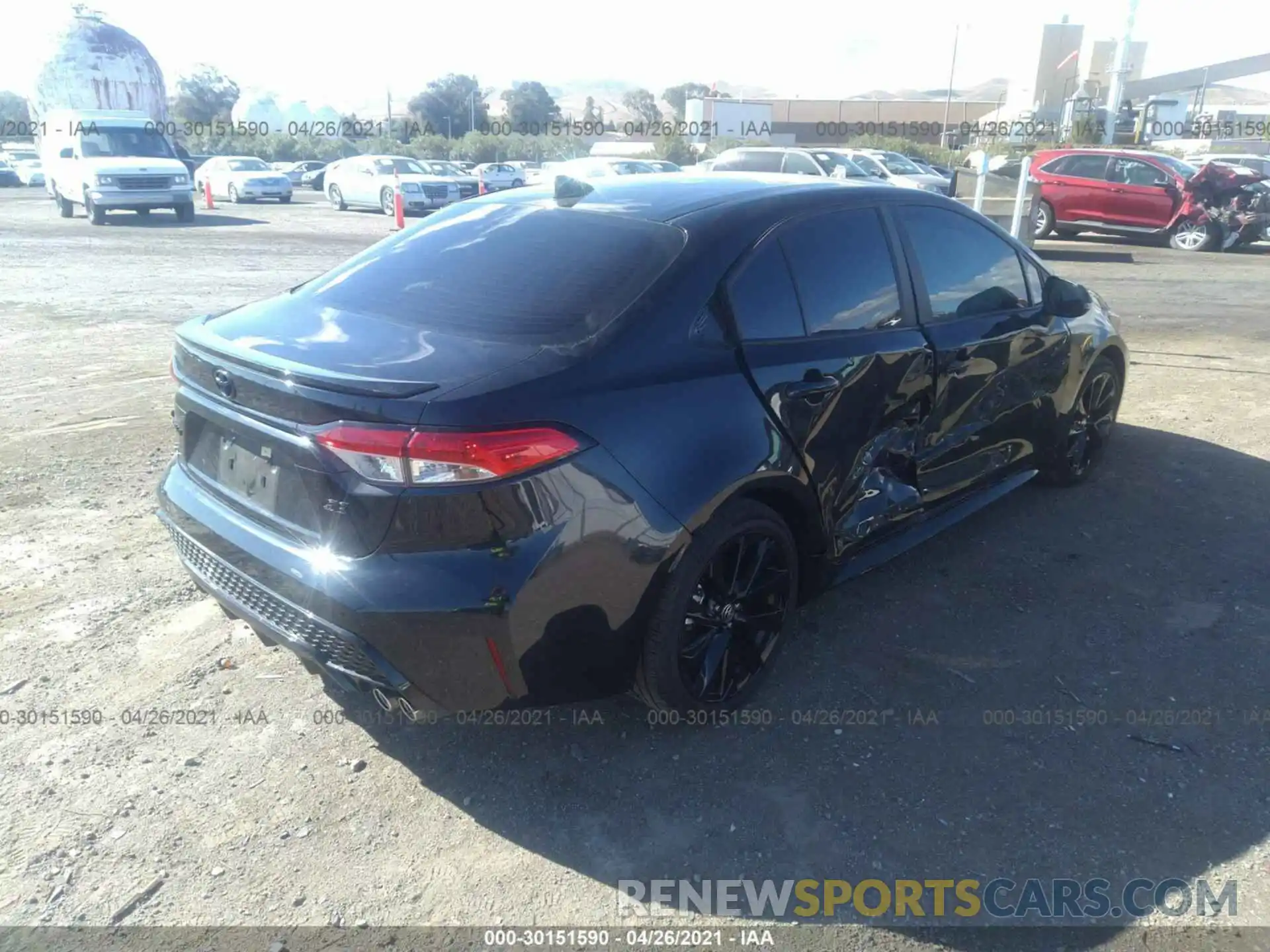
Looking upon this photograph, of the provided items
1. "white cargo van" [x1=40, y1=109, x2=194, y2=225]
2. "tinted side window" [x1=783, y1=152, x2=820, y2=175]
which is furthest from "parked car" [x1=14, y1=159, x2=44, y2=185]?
"tinted side window" [x1=783, y1=152, x2=820, y2=175]

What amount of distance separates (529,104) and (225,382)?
347 ft

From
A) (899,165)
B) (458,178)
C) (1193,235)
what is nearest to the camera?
(1193,235)

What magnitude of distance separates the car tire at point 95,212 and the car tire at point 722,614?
73.5 feet

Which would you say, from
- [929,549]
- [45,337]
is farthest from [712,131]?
[929,549]

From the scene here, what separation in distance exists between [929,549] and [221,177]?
106 feet

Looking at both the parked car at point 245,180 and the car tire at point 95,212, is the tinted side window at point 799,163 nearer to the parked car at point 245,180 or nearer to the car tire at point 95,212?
the car tire at point 95,212

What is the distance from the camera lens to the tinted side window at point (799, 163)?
66.3 feet

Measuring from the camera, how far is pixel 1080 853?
267 centimetres

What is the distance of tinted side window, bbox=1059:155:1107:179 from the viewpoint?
55.4 ft

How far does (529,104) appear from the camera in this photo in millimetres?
100625

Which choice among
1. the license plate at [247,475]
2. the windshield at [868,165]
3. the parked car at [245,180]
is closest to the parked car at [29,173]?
the parked car at [245,180]

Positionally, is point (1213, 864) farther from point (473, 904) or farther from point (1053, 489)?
point (1053, 489)

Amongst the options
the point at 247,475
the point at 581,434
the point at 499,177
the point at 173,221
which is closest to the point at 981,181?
the point at 581,434

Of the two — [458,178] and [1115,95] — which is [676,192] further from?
[1115,95]
